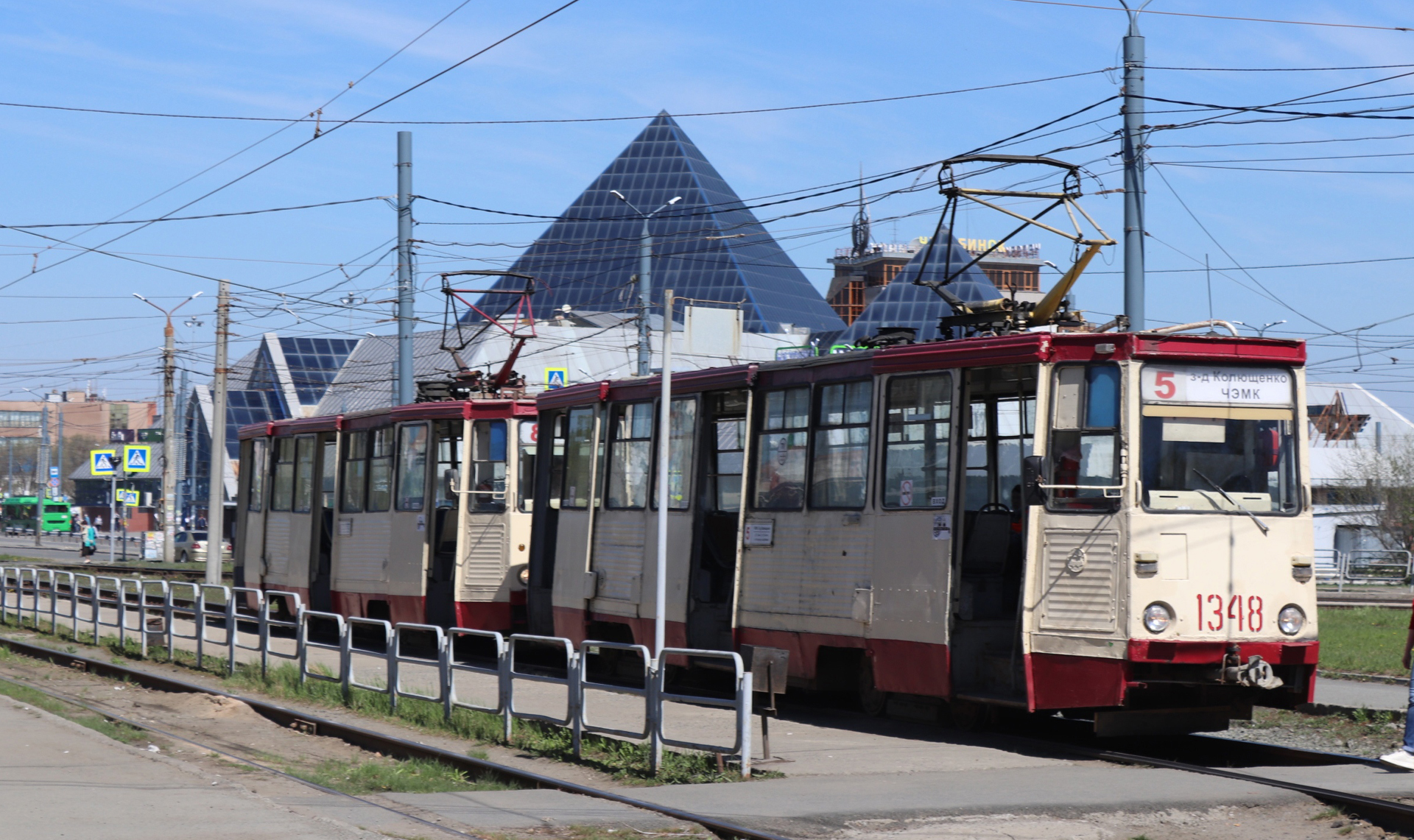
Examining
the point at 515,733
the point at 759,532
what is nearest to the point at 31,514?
the point at 759,532

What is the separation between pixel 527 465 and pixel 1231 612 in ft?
32.9

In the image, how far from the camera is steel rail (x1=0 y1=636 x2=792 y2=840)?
27.3ft

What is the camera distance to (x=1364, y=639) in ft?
70.0

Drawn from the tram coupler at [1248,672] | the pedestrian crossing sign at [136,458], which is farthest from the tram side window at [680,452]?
the pedestrian crossing sign at [136,458]

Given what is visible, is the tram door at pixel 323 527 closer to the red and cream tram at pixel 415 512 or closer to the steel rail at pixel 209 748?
the red and cream tram at pixel 415 512

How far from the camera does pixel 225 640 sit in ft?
60.5

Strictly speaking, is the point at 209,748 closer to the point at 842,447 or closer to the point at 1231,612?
the point at 842,447

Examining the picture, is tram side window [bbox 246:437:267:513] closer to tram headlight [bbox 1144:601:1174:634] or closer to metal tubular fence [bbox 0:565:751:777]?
metal tubular fence [bbox 0:565:751:777]

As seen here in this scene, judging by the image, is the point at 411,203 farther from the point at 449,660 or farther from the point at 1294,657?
the point at 1294,657

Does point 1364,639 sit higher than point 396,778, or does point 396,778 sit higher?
point 1364,639

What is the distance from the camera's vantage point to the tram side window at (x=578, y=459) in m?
16.8

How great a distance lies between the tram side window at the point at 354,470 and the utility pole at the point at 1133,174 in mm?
10245

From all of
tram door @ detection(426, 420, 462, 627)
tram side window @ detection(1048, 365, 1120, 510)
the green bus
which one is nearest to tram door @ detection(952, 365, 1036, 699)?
tram side window @ detection(1048, 365, 1120, 510)

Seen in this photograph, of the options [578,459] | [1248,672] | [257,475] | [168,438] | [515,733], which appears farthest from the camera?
[168,438]
